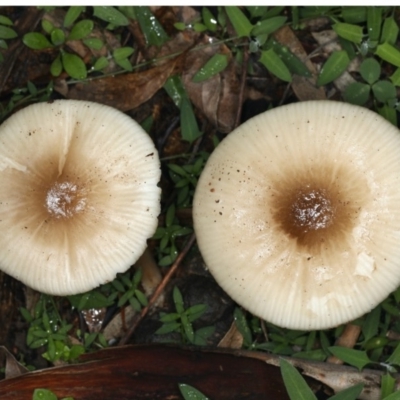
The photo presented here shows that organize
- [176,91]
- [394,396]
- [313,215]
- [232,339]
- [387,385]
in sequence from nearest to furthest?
[313,215] → [394,396] → [387,385] → [232,339] → [176,91]

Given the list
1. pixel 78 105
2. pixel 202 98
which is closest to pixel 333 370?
pixel 202 98

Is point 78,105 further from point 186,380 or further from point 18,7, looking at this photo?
point 186,380

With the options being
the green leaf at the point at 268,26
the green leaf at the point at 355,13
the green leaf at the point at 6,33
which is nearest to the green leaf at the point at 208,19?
the green leaf at the point at 268,26

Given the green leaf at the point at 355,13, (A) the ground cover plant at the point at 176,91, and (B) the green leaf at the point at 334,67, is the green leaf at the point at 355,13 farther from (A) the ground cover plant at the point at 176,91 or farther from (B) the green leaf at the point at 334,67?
(B) the green leaf at the point at 334,67

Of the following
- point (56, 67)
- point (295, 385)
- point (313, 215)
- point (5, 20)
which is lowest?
point (295, 385)

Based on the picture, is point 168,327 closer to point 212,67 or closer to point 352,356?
point 352,356

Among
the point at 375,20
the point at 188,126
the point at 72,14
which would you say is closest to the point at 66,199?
the point at 188,126
